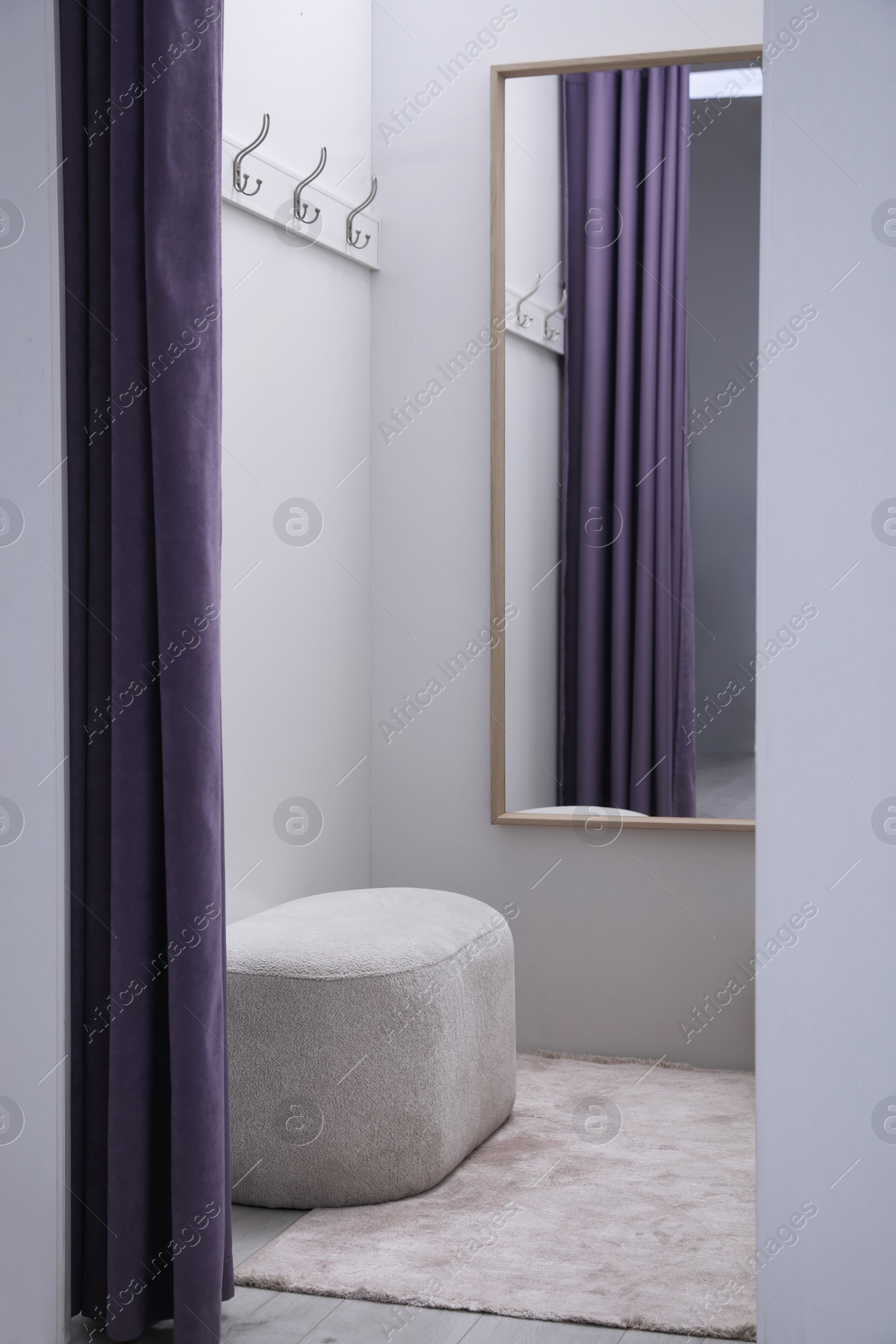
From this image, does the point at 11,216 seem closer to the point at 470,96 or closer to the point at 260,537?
the point at 260,537

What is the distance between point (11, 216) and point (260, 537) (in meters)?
1.02

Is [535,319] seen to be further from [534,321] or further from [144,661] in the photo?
[144,661]

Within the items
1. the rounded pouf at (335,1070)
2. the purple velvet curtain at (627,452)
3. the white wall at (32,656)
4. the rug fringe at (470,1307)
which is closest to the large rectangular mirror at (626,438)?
the purple velvet curtain at (627,452)

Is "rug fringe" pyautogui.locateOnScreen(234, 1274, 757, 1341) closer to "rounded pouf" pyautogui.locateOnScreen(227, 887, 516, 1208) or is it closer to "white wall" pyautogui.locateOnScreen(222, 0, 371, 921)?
"rounded pouf" pyautogui.locateOnScreen(227, 887, 516, 1208)

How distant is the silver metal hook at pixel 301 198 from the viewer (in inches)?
113

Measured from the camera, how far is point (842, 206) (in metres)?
1.45

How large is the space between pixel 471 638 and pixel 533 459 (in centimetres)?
47

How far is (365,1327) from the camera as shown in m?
1.90

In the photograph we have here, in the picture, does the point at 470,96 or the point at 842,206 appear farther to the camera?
the point at 470,96

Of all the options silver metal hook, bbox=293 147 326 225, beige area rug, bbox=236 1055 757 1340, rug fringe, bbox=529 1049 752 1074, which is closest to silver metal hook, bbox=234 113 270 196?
silver metal hook, bbox=293 147 326 225

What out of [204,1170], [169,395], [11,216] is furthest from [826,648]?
[11,216]

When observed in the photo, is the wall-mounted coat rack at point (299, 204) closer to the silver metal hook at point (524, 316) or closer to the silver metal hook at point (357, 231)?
the silver metal hook at point (357, 231)

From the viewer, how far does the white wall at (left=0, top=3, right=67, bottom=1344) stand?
1.81 m

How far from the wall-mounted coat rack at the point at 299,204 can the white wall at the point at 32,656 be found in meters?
0.73
